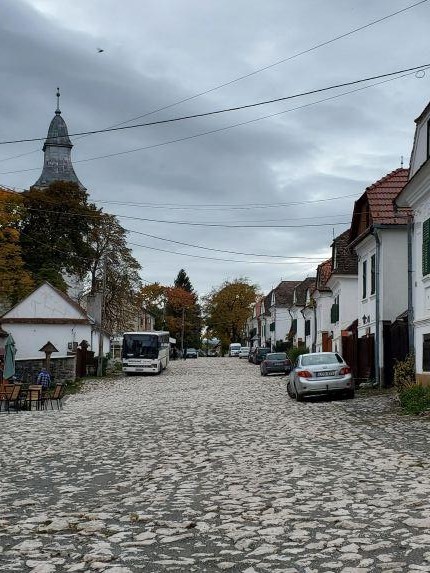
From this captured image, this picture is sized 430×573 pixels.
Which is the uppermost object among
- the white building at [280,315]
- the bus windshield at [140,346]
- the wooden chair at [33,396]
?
the white building at [280,315]

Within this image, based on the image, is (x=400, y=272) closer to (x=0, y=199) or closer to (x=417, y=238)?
(x=417, y=238)

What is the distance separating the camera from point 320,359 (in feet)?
88.3

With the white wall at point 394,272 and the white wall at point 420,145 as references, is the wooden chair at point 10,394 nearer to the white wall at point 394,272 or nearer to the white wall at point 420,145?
the white wall at point 420,145

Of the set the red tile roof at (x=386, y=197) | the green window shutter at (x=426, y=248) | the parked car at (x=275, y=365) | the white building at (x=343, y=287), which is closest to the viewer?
the green window shutter at (x=426, y=248)

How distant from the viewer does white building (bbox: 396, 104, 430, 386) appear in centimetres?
2267

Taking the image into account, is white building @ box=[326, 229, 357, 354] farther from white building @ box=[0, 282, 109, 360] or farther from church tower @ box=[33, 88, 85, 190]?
church tower @ box=[33, 88, 85, 190]

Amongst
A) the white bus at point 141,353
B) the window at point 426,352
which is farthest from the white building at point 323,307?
the window at point 426,352

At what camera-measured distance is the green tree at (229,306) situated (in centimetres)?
12538

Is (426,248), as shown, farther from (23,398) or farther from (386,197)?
(23,398)

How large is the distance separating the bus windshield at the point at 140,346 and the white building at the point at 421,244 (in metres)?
29.9

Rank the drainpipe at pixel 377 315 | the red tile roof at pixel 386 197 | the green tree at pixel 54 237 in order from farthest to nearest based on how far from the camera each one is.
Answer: the green tree at pixel 54 237 < the red tile roof at pixel 386 197 < the drainpipe at pixel 377 315

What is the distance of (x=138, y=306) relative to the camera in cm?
6625

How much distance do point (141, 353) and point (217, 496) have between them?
43993 millimetres

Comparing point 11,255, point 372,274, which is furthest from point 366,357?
point 11,255
